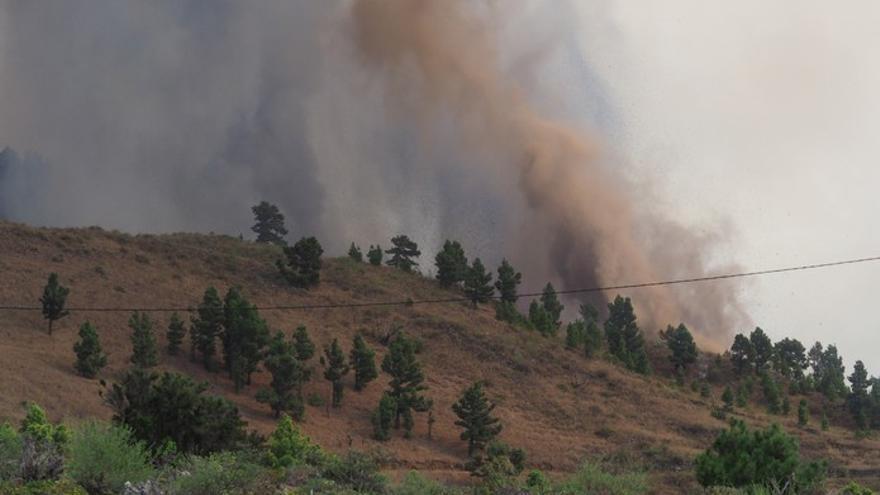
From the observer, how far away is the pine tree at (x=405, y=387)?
53.1 metres

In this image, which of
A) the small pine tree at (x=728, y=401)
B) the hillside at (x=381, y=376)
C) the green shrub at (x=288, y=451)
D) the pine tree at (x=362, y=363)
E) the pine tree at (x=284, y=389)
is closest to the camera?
the green shrub at (x=288, y=451)

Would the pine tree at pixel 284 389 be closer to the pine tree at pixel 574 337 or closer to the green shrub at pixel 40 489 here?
the pine tree at pixel 574 337

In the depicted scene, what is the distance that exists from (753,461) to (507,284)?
51267 mm

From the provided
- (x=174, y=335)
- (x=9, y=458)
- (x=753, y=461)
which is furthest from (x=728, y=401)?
(x=9, y=458)

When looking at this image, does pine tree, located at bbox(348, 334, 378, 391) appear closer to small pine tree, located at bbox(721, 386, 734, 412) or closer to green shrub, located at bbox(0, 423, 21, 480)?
small pine tree, located at bbox(721, 386, 734, 412)

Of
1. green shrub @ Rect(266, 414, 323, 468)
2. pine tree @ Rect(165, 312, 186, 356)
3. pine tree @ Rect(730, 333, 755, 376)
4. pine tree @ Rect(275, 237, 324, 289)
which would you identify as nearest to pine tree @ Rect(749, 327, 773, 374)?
pine tree @ Rect(730, 333, 755, 376)

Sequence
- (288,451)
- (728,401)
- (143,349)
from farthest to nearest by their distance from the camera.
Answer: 1. (728,401)
2. (143,349)
3. (288,451)

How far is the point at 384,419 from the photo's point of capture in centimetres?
5125

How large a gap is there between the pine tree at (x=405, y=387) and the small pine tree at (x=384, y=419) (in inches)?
33.6

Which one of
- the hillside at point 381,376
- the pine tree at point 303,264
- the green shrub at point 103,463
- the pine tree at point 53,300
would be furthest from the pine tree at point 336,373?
the green shrub at point 103,463

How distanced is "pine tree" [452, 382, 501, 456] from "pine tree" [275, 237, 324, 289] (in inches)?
1143

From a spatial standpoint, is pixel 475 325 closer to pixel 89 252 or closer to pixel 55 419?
pixel 89 252

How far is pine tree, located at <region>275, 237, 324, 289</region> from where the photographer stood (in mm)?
76062

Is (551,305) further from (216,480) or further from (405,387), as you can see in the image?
(216,480)
